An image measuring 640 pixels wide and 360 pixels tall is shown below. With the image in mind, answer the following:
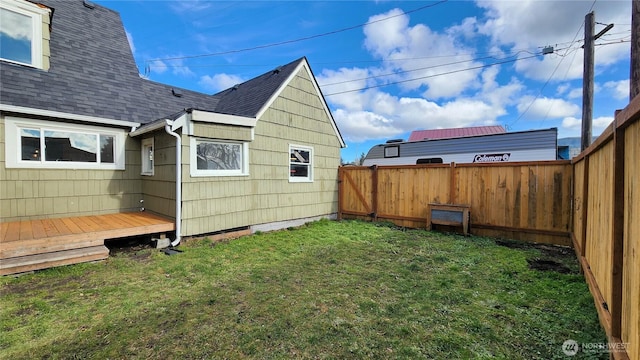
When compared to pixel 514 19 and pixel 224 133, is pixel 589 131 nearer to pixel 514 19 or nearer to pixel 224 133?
pixel 514 19

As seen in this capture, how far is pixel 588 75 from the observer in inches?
253

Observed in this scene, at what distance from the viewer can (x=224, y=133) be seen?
19.6 ft

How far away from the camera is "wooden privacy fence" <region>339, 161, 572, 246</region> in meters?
5.60

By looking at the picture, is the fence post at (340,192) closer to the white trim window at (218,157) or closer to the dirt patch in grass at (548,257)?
the white trim window at (218,157)

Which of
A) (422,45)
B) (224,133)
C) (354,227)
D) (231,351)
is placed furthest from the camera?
(422,45)

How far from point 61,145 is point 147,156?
1.56 metres

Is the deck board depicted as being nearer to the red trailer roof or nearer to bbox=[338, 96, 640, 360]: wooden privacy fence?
bbox=[338, 96, 640, 360]: wooden privacy fence

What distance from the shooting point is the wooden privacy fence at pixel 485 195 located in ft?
18.4

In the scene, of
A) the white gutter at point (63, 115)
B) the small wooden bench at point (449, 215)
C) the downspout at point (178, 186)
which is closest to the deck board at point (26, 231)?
the downspout at point (178, 186)

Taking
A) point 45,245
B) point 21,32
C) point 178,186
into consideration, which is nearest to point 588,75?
point 178,186

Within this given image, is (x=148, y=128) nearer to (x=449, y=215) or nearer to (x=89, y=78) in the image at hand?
(x=89, y=78)

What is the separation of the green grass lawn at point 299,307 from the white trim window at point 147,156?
7.94 ft

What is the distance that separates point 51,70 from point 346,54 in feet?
39.4

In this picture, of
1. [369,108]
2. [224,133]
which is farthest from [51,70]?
[369,108]
